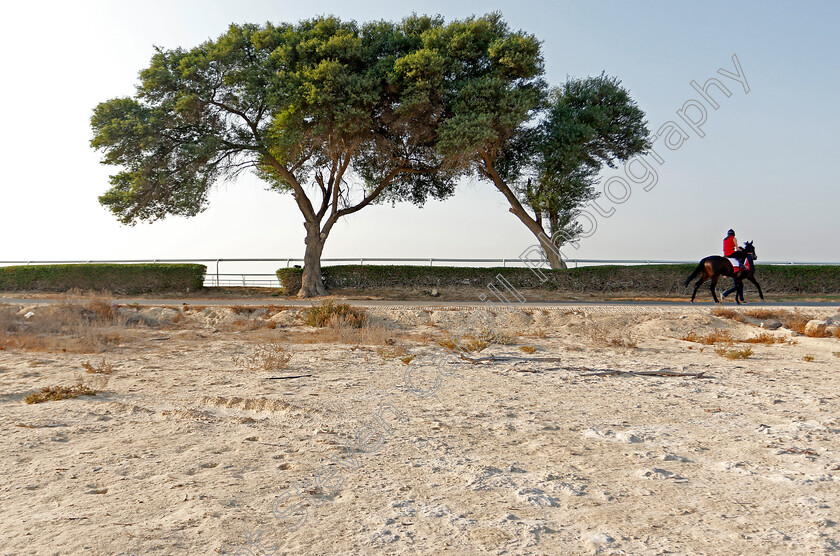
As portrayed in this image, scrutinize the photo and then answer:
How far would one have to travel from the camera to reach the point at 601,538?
10.8 feet

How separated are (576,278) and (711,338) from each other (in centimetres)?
1349

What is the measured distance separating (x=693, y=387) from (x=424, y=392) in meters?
3.60

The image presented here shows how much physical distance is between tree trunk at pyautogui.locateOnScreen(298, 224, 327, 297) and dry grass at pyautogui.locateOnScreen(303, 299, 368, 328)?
408 inches

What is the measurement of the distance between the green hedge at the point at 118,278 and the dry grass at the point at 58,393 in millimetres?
19483

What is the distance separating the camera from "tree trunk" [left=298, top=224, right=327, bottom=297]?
23859 mm

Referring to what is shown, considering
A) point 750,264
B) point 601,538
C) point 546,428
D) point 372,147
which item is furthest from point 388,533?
point 372,147

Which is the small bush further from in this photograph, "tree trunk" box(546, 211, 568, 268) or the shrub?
"tree trunk" box(546, 211, 568, 268)

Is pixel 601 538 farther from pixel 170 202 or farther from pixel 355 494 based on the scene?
pixel 170 202

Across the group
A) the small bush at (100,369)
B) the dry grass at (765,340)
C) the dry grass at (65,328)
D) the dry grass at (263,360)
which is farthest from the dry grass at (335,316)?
the dry grass at (765,340)

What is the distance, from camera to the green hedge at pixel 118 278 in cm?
2564

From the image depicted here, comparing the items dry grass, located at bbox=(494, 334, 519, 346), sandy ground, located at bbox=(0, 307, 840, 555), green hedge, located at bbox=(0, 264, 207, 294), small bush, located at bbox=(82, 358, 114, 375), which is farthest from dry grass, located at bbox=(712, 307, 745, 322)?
green hedge, located at bbox=(0, 264, 207, 294)

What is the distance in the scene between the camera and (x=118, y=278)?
26.0m

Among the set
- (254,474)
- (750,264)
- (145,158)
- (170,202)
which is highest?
(145,158)

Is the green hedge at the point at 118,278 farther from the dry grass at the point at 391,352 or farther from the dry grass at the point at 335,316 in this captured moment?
the dry grass at the point at 391,352
